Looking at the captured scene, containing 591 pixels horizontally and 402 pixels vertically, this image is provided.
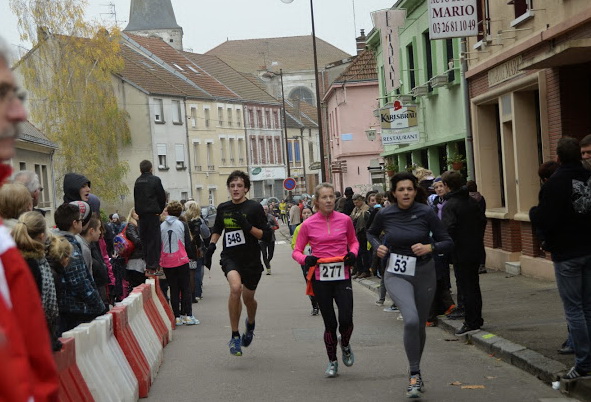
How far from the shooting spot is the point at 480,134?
2355cm

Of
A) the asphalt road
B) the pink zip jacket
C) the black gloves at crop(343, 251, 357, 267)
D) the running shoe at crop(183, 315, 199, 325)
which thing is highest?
the pink zip jacket

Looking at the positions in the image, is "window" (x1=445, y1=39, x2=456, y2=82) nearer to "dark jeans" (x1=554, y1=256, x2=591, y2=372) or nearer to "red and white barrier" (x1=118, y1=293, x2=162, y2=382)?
"red and white barrier" (x1=118, y1=293, x2=162, y2=382)

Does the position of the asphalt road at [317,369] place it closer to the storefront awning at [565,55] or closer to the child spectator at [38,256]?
the child spectator at [38,256]

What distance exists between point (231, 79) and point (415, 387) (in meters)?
87.2

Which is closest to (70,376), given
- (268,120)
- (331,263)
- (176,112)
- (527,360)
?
(331,263)

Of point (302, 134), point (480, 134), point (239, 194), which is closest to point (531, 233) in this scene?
point (480, 134)

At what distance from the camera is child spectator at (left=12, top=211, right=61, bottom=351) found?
5.93m

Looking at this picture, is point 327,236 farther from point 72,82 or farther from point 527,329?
point 72,82

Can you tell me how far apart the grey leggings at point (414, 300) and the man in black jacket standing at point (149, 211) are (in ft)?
21.4

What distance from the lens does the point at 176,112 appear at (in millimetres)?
78938

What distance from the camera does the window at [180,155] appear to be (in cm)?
7825

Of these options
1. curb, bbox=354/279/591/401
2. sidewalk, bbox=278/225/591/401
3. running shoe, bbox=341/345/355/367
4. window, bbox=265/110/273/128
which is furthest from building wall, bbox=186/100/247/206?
running shoe, bbox=341/345/355/367

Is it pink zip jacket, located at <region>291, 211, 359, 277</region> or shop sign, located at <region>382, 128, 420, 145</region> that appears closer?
pink zip jacket, located at <region>291, 211, 359, 277</region>

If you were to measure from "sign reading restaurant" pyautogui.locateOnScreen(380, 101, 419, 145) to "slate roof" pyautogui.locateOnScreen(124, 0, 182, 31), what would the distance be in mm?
94077
